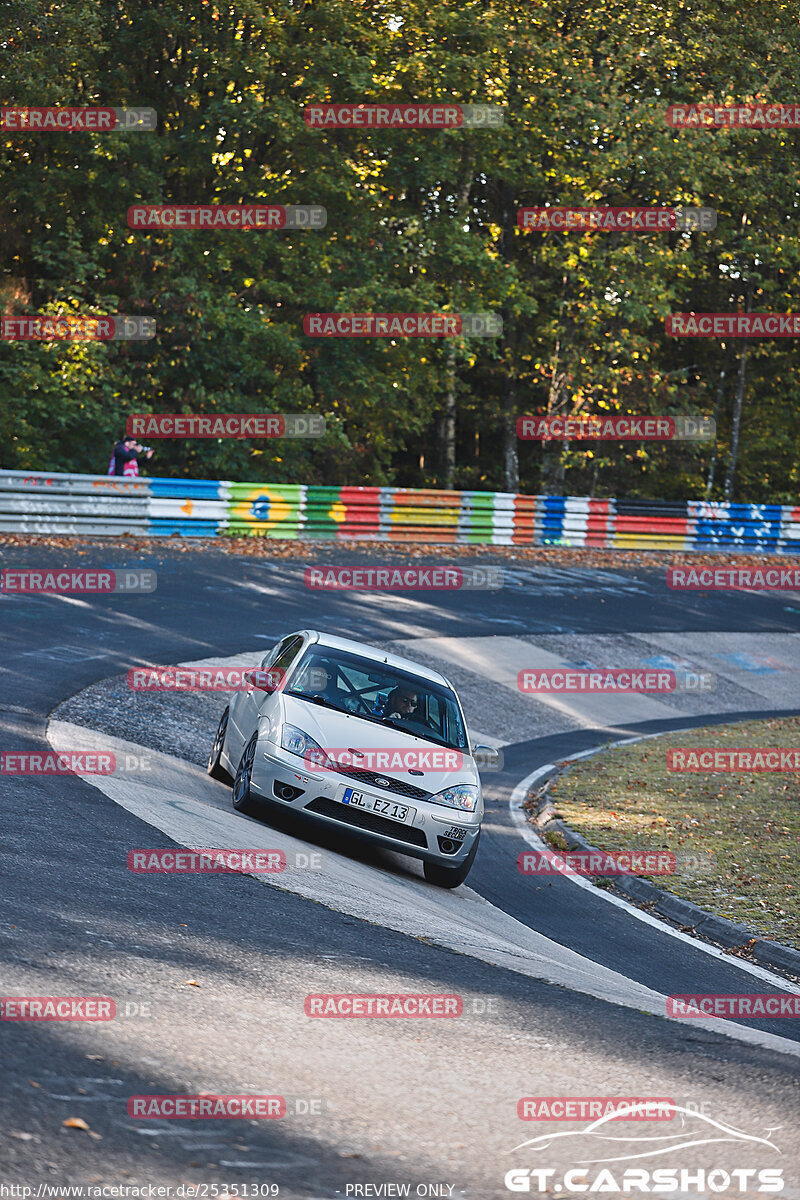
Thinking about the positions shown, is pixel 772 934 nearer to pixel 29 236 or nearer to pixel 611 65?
pixel 29 236

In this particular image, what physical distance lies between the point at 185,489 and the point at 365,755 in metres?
17.9

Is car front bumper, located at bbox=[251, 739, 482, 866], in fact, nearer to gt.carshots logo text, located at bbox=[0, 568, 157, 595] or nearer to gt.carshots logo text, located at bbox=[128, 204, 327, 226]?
gt.carshots logo text, located at bbox=[0, 568, 157, 595]

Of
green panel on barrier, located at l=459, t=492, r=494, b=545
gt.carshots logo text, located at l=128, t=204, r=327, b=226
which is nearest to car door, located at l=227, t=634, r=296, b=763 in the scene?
green panel on barrier, located at l=459, t=492, r=494, b=545

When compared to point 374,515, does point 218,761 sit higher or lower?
lower

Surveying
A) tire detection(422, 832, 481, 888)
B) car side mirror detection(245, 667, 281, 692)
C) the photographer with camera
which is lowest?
tire detection(422, 832, 481, 888)

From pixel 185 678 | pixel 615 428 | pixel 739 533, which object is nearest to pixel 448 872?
pixel 185 678

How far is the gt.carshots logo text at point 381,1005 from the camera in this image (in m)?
5.49

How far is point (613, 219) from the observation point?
34.7 metres

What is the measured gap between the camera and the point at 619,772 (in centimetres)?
1571

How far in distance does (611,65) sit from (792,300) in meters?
10.9

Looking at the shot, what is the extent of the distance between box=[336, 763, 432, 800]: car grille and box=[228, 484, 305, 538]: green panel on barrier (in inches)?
726

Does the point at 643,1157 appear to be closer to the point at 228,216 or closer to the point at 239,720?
the point at 239,720

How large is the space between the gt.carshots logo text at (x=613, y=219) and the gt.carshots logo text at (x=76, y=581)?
1787 centimetres

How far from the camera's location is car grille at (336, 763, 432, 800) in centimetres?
927
